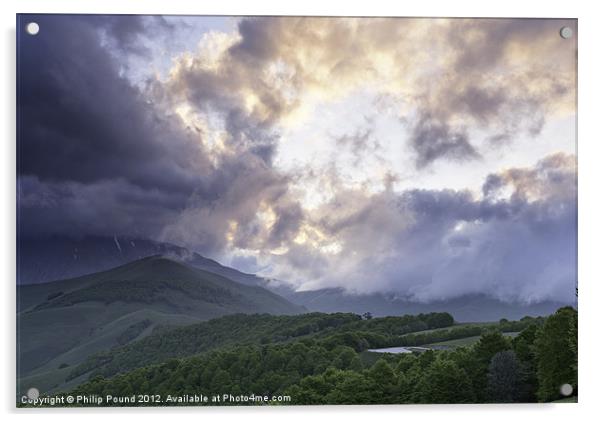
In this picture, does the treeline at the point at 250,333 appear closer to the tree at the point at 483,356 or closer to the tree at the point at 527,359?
the tree at the point at 483,356

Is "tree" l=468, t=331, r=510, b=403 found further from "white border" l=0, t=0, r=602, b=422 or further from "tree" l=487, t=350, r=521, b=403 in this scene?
"white border" l=0, t=0, r=602, b=422

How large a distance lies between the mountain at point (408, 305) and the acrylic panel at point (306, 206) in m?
0.04

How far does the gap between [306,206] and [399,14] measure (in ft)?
11.8

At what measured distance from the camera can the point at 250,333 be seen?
34.5 ft

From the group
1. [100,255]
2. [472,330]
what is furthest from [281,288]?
[472,330]

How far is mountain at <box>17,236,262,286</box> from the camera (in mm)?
10031

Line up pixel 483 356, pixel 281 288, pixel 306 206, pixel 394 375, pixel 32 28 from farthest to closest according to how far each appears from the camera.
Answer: pixel 281 288
pixel 306 206
pixel 483 356
pixel 394 375
pixel 32 28

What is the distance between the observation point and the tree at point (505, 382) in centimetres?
995

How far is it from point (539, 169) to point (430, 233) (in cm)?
213

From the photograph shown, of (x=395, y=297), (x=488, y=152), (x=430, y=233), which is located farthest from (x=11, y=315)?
(x=488, y=152)

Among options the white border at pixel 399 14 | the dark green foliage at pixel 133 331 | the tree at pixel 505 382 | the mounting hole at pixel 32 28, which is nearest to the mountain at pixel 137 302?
the dark green foliage at pixel 133 331

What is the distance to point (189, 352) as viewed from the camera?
10.4 m

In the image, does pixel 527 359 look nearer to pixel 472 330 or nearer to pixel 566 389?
A: pixel 566 389

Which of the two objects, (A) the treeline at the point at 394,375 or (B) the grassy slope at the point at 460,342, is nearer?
(A) the treeline at the point at 394,375
